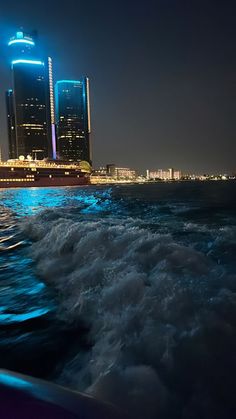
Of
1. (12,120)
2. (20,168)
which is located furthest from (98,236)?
(12,120)

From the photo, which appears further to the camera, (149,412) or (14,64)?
(14,64)

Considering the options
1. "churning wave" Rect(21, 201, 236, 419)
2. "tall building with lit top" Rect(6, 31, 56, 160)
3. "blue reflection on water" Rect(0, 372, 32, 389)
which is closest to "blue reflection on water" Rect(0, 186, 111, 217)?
"churning wave" Rect(21, 201, 236, 419)

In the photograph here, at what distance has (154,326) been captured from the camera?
3451mm

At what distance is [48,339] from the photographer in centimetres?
396

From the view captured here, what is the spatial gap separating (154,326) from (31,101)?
178916 mm

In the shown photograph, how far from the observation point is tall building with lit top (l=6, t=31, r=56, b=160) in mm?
163375

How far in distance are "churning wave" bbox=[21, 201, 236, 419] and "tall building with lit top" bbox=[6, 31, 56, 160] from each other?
172397mm

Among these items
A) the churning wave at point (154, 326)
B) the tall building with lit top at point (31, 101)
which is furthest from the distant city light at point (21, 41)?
the churning wave at point (154, 326)

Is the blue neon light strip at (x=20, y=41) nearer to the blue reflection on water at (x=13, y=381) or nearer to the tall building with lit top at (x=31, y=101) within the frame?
the tall building with lit top at (x=31, y=101)

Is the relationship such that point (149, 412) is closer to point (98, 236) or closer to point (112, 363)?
point (112, 363)

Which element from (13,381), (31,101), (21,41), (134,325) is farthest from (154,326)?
(21,41)

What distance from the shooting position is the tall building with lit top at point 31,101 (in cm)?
16338

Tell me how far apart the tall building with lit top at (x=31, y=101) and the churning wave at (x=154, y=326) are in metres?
172

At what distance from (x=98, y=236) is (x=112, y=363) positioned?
467 centimetres
